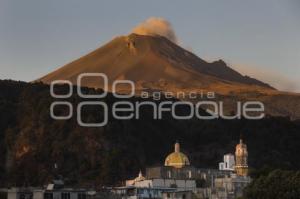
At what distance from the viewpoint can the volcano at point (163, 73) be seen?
164 m

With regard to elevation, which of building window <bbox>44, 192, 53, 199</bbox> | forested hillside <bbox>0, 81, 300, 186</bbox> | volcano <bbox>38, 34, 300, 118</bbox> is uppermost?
volcano <bbox>38, 34, 300, 118</bbox>

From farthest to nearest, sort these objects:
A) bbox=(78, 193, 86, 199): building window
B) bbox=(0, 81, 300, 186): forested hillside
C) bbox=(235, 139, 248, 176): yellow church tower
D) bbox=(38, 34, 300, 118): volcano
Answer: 1. bbox=(38, 34, 300, 118): volcano
2. bbox=(0, 81, 300, 186): forested hillside
3. bbox=(235, 139, 248, 176): yellow church tower
4. bbox=(78, 193, 86, 199): building window

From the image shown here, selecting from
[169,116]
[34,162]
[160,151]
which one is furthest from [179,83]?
[34,162]

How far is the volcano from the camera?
539ft

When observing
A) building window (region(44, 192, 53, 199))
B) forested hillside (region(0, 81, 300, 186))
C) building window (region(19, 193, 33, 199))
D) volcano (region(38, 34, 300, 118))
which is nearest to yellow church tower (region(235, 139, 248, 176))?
forested hillside (region(0, 81, 300, 186))

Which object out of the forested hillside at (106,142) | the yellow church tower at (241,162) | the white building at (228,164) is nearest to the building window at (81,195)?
the yellow church tower at (241,162)

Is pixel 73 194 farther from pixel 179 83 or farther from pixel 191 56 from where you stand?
pixel 191 56

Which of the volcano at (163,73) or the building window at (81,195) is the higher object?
the volcano at (163,73)

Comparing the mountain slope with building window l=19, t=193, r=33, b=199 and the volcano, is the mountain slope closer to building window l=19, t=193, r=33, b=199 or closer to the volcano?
the volcano

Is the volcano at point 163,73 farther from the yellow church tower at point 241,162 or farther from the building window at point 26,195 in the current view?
the building window at point 26,195

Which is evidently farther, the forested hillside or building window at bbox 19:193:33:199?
the forested hillside

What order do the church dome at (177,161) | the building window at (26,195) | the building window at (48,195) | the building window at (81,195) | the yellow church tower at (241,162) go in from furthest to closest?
the church dome at (177,161)
the yellow church tower at (241,162)
the building window at (81,195)
the building window at (26,195)
the building window at (48,195)

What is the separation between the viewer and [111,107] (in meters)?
104

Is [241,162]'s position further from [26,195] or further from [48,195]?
[26,195]
